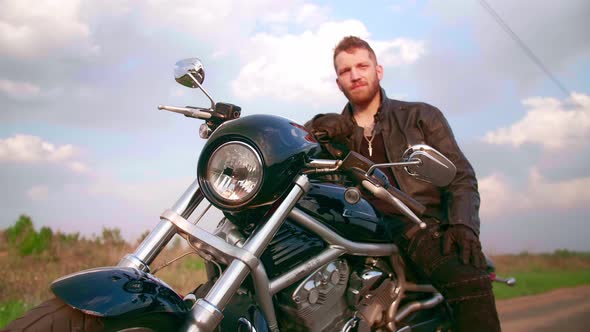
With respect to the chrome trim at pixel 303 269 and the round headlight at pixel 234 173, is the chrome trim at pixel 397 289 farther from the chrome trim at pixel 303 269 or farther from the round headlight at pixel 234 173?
the round headlight at pixel 234 173

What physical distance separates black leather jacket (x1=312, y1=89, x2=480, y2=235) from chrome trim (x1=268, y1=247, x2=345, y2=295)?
34.7 inches

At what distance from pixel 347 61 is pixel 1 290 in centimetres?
494

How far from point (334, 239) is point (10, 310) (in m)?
4.05

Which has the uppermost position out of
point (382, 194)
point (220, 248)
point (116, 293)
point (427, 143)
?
point (427, 143)

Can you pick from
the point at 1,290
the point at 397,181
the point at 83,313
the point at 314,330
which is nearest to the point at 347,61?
the point at 397,181

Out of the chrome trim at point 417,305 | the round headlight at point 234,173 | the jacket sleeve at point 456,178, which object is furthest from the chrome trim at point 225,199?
the jacket sleeve at point 456,178

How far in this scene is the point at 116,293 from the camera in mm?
1593

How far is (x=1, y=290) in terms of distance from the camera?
6.18 m

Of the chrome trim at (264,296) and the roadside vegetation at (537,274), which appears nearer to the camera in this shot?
the chrome trim at (264,296)

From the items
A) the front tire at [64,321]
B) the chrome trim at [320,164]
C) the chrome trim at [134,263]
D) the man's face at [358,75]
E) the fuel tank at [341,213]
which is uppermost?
the man's face at [358,75]

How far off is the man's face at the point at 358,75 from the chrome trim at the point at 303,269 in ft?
4.81

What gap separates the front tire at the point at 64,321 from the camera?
1.52 meters

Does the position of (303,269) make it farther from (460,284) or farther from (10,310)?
(10,310)

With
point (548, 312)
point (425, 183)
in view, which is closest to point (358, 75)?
point (425, 183)
